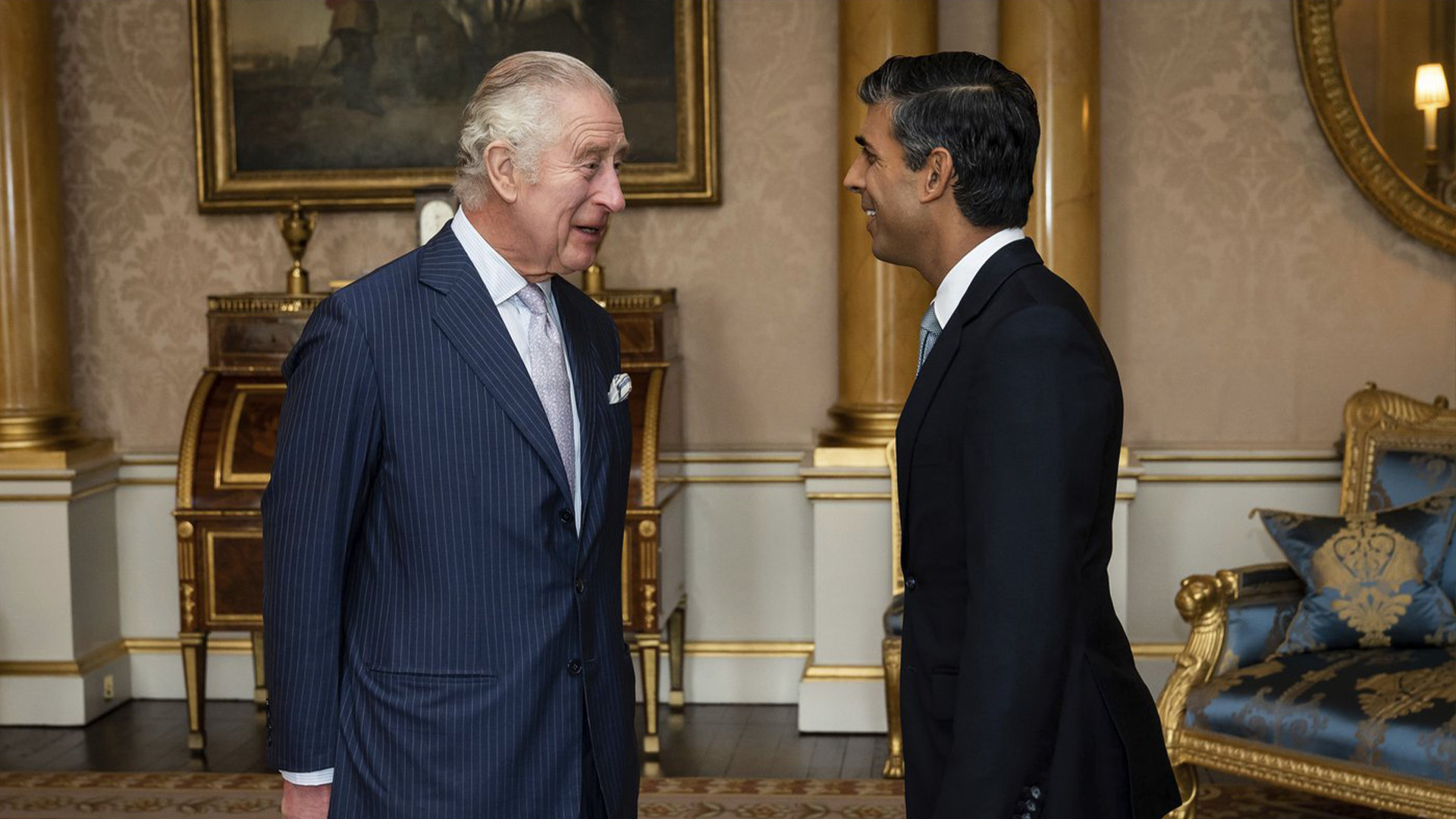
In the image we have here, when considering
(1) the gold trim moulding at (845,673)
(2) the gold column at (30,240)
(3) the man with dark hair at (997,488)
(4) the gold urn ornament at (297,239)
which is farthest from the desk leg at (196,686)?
(3) the man with dark hair at (997,488)

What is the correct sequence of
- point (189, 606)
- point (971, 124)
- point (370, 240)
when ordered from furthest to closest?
point (370, 240) < point (189, 606) < point (971, 124)

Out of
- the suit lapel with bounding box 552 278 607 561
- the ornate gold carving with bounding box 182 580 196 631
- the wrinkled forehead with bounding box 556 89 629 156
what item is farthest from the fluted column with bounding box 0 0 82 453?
the wrinkled forehead with bounding box 556 89 629 156

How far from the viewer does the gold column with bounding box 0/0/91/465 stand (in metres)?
5.06

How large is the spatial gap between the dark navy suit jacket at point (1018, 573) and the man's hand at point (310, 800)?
79 cm

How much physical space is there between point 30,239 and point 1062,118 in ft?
11.5

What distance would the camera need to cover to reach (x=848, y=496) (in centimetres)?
478

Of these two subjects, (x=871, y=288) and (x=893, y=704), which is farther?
(x=871, y=288)

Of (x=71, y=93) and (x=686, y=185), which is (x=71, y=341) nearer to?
(x=71, y=93)

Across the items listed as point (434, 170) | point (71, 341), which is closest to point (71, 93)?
point (71, 341)

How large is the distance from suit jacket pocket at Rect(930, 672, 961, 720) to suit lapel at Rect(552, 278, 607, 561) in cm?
53

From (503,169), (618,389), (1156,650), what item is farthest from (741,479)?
(503,169)

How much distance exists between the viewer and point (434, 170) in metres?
5.20

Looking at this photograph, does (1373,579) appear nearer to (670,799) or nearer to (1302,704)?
(1302,704)

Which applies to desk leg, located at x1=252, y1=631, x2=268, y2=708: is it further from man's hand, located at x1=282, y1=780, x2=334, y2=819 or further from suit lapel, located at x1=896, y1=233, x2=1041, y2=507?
suit lapel, located at x1=896, y1=233, x2=1041, y2=507
